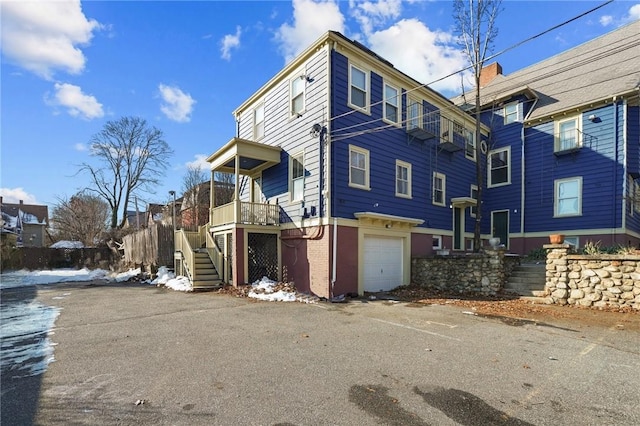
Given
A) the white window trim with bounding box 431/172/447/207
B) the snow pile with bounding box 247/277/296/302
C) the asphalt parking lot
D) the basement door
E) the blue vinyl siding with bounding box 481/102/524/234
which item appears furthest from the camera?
the basement door

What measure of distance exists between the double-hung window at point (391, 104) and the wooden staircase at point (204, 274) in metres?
8.92

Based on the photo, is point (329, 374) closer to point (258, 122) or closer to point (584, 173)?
point (258, 122)

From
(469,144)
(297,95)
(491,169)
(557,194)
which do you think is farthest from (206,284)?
(557,194)

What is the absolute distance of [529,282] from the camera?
10891 millimetres

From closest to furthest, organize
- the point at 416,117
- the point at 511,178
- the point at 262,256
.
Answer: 1. the point at 262,256
2. the point at 416,117
3. the point at 511,178

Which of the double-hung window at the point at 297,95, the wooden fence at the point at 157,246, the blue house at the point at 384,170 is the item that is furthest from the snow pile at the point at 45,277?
the double-hung window at the point at 297,95

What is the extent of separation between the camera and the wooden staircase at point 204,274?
12.2 meters

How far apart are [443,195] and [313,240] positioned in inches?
297

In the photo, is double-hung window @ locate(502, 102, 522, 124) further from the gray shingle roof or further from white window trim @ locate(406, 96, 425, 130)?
white window trim @ locate(406, 96, 425, 130)

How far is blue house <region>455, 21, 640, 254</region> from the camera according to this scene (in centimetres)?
1408

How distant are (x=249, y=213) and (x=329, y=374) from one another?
880 cm

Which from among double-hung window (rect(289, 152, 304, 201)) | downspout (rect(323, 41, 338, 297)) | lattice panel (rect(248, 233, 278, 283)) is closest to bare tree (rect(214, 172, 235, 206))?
lattice panel (rect(248, 233, 278, 283))

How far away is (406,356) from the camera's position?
5.00m

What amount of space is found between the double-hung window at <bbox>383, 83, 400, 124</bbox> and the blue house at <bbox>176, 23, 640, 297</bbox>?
5cm
